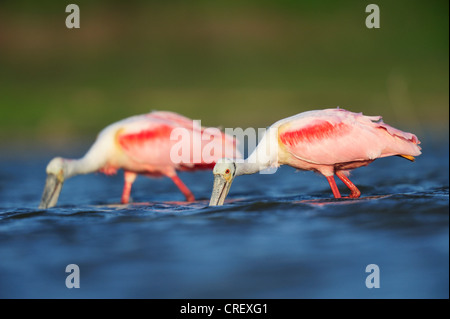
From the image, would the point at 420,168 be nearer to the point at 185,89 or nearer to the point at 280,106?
the point at 280,106

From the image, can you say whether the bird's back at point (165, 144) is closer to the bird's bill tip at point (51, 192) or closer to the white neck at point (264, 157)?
the bird's bill tip at point (51, 192)

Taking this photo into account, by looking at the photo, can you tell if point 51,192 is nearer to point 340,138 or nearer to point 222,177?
point 222,177

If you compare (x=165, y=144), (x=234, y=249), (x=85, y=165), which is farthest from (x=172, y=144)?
(x=234, y=249)

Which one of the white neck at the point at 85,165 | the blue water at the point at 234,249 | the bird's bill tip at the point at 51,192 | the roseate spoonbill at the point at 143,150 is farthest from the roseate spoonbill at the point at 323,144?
the bird's bill tip at the point at 51,192

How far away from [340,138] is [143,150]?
274 centimetres

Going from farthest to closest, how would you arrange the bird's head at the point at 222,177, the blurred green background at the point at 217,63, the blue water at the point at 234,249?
the blurred green background at the point at 217,63 < the bird's head at the point at 222,177 < the blue water at the point at 234,249

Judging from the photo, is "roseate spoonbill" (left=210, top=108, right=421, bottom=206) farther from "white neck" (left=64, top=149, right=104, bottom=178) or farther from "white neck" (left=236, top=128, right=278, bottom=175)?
"white neck" (left=64, top=149, right=104, bottom=178)

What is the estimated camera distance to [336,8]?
2978 centimetres

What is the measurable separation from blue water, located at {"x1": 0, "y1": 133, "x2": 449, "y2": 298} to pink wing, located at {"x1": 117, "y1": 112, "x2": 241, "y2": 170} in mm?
570

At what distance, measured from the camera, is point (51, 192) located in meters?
10.8

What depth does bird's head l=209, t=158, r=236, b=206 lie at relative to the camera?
9391 mm

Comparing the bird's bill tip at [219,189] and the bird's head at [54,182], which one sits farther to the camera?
the bird's head at [54,182]

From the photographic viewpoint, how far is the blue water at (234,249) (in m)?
6.37
